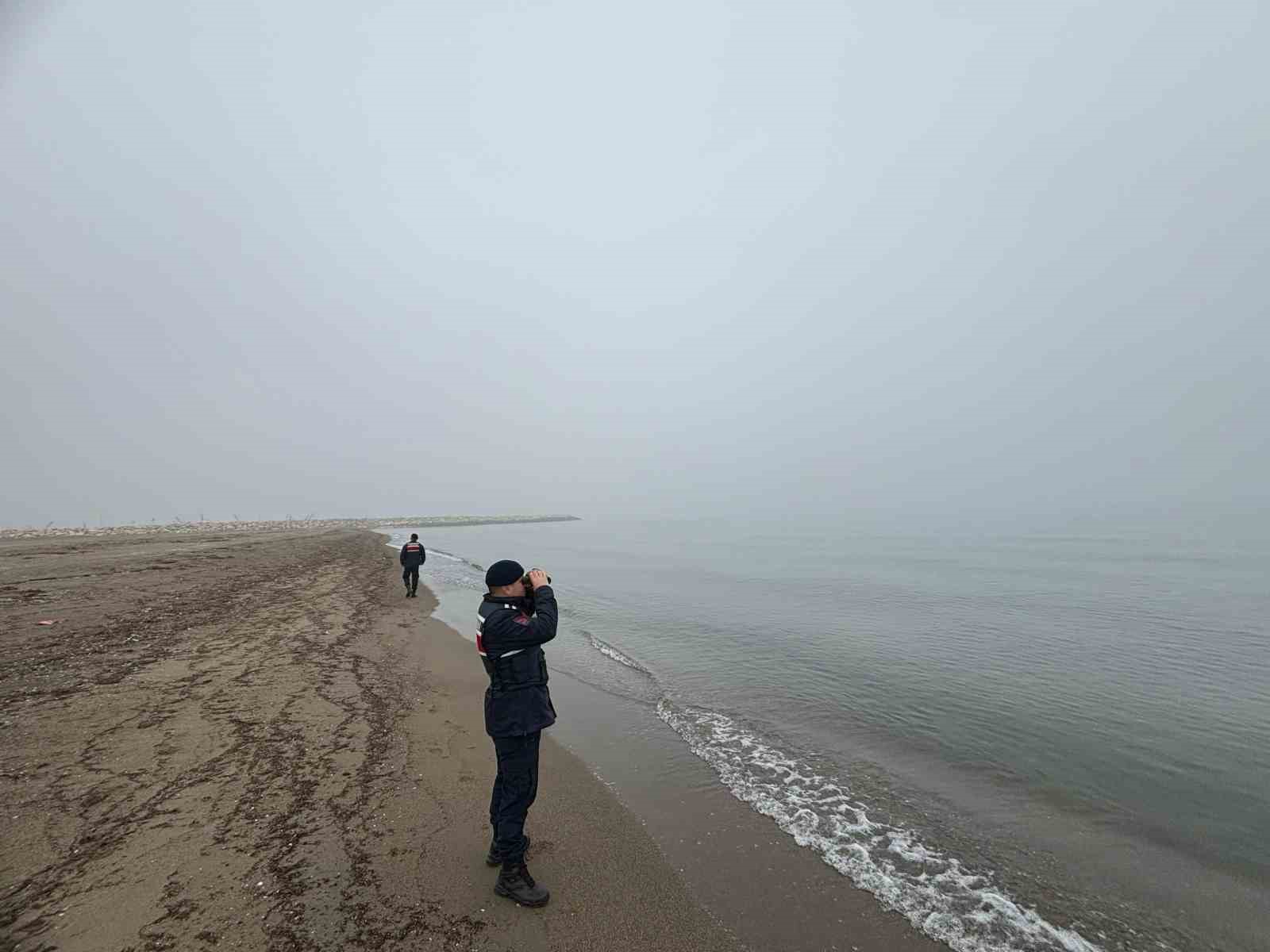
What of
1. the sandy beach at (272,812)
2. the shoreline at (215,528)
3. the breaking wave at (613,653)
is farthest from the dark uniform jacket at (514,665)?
the shoreline at (215,528)

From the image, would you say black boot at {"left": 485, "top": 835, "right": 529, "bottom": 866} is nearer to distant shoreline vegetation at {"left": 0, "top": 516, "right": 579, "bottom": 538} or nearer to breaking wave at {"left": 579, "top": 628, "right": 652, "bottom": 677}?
breaking wave at {"left": 579, "top": 628, "right": 652, "bottom": 677}

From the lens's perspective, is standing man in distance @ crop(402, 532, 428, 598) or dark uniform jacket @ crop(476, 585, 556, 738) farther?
standing man in distance @ crop(402, 532, 428, 598)

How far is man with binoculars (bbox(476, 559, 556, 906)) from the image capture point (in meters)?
4.63

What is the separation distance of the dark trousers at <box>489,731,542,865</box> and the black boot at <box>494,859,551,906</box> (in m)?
0.08

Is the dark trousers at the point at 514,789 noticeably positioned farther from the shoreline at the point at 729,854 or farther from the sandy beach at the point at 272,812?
the shoreline at the point at 729,854

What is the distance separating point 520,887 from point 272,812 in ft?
9.73

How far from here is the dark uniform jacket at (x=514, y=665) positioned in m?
4.63

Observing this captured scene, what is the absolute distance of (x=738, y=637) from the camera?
55.8 feet

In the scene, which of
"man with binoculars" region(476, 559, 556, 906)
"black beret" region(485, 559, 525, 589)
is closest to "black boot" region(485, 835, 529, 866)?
"man with binoculars" region(476, 559, 556, 906)

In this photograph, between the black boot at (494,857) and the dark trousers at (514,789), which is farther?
the black boot at (494,857)

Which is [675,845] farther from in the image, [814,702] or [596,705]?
[814,702]

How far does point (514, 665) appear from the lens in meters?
4.73

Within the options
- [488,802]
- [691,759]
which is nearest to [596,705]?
[691,759]

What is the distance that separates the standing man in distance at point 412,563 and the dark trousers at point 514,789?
51.5ft
